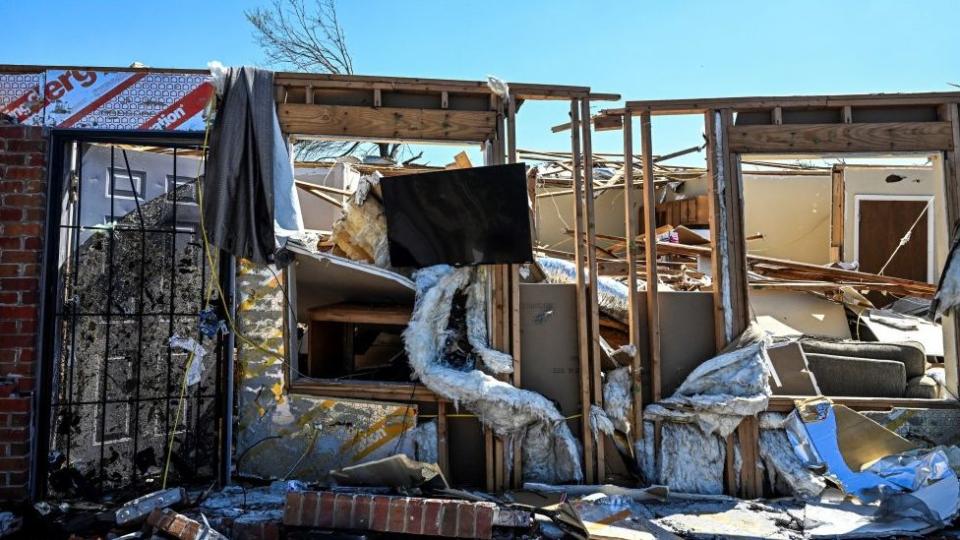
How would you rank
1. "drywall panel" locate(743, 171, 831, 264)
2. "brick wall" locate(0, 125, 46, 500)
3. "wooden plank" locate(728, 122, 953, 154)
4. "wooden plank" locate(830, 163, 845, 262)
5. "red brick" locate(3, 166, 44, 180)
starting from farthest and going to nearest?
"drywall panel" locate(743, 171, 831, 264)
"wooden plank" locate(830, 163, 845, 262)
"wooden plank" locate(728, 122, 953, 154)
"red brick" locate(3, 166, 44, 180)
"brick wall" locate(0, 125, 46, 500)

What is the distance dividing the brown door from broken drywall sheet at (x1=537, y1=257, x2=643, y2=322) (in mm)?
8353

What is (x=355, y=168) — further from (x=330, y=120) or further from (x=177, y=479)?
(x=177, y=479)

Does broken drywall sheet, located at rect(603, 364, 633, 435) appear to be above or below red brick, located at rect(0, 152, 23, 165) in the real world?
below

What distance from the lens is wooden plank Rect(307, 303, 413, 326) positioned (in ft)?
19.3

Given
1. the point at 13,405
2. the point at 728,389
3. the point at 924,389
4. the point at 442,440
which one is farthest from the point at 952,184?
the point at 13,405

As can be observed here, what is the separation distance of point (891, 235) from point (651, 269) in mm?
8910

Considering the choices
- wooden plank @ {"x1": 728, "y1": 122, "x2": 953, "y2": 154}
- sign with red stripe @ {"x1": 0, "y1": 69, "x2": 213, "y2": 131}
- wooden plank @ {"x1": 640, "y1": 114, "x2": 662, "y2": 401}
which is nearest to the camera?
sign with red stripe @ {"x1": 0, "y1": 69, "x2": 213, "y2": 131}

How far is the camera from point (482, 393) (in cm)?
535

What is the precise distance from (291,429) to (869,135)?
A: 5.67 m

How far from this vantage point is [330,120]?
5719 millimetres

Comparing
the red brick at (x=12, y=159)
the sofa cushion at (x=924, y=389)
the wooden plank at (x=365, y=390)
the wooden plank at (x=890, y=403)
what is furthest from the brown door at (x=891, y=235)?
the red brick at (x=12, y=159)

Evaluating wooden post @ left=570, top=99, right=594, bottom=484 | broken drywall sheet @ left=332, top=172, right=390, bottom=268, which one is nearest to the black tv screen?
broken drywall sheet @ left=332, top=172, right=390, bottom=268

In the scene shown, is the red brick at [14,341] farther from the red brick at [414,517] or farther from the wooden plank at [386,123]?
the red brick at [414,517]

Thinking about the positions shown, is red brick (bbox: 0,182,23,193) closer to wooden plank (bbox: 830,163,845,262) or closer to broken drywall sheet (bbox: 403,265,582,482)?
broken drywall sheet (bbox: 403,265,582,482)
